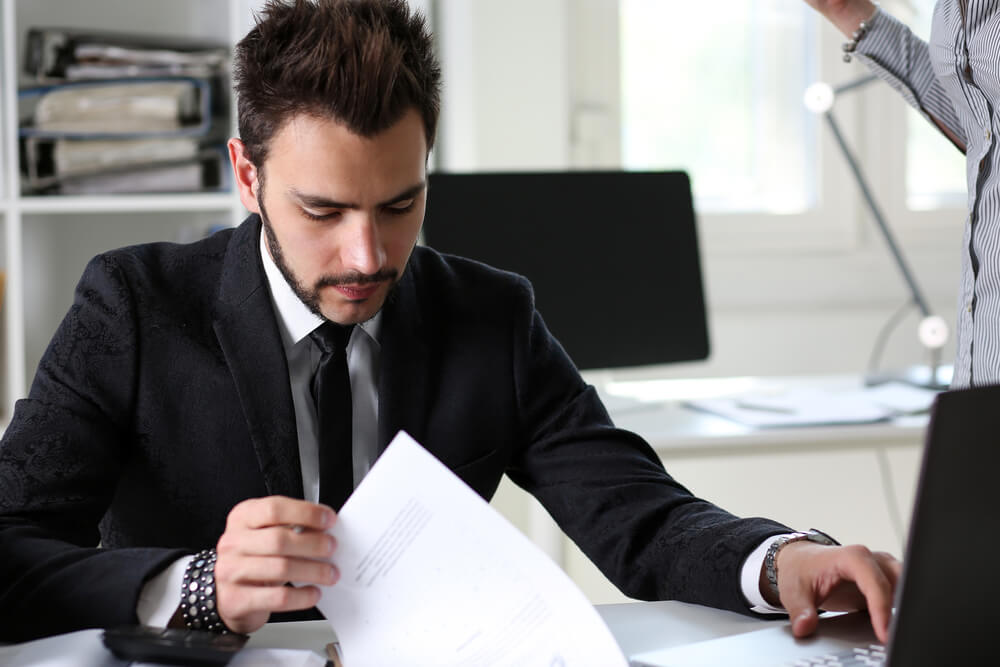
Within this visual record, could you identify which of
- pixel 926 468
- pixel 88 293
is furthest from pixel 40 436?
pixel 926 468

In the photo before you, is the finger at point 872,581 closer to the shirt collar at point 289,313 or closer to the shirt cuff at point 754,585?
the shirt cuff at point 754,585

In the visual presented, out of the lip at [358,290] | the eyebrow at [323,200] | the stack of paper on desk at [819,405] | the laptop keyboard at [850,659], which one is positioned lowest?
the stack of paper on desk at [819,405]

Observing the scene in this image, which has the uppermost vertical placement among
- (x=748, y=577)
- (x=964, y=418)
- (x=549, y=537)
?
(x=964, y=418)

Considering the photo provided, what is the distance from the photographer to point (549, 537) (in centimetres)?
209

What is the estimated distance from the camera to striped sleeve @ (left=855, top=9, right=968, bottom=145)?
162 cm

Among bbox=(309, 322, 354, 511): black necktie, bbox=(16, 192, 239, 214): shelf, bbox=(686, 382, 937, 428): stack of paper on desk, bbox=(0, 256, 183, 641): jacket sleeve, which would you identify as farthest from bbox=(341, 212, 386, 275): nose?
bbox=(16, 192, 239, 214): shelf

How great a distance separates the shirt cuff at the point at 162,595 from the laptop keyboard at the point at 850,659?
1.64 feet

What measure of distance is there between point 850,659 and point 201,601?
516 mm

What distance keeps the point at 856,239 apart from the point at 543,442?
6.28 feet

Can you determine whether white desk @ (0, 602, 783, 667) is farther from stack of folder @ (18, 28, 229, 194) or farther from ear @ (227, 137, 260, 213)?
stack of folder @ (18, 28, 229, 194)

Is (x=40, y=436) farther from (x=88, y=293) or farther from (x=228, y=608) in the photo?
(x=228, y=608)

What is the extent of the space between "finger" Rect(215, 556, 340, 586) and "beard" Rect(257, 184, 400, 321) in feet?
1.04

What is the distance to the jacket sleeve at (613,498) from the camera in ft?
3.58

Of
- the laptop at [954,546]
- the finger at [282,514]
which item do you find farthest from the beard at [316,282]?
the laptop at [954,546]
